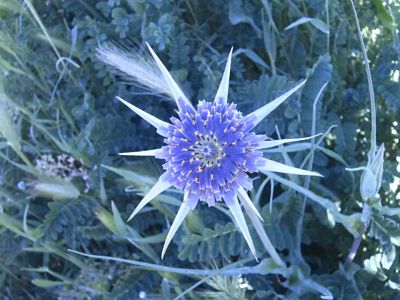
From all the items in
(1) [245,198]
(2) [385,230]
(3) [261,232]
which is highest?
(1) [245,198]

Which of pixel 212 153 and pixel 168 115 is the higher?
pixel 212 153

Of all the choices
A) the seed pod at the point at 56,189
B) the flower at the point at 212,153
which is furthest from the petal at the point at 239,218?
the seed pod at the point at 56,189

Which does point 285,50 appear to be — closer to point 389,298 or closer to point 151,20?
point 151,20

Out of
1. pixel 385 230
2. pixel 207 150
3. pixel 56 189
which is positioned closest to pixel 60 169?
pixel 56 189

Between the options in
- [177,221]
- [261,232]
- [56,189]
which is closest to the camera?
[177,221]

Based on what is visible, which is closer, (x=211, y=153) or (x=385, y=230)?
(x=211, y=153)

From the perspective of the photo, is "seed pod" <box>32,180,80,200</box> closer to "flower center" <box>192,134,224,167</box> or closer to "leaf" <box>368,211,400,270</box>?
"flower center" <box>192,134,224,167</box>

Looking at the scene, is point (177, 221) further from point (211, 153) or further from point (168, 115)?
point (168, 115)

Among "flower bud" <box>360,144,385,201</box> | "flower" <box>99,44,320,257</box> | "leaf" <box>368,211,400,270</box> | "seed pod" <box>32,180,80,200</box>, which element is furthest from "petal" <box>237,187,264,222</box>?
"seed pod" <box>32,180,80,200</box>
